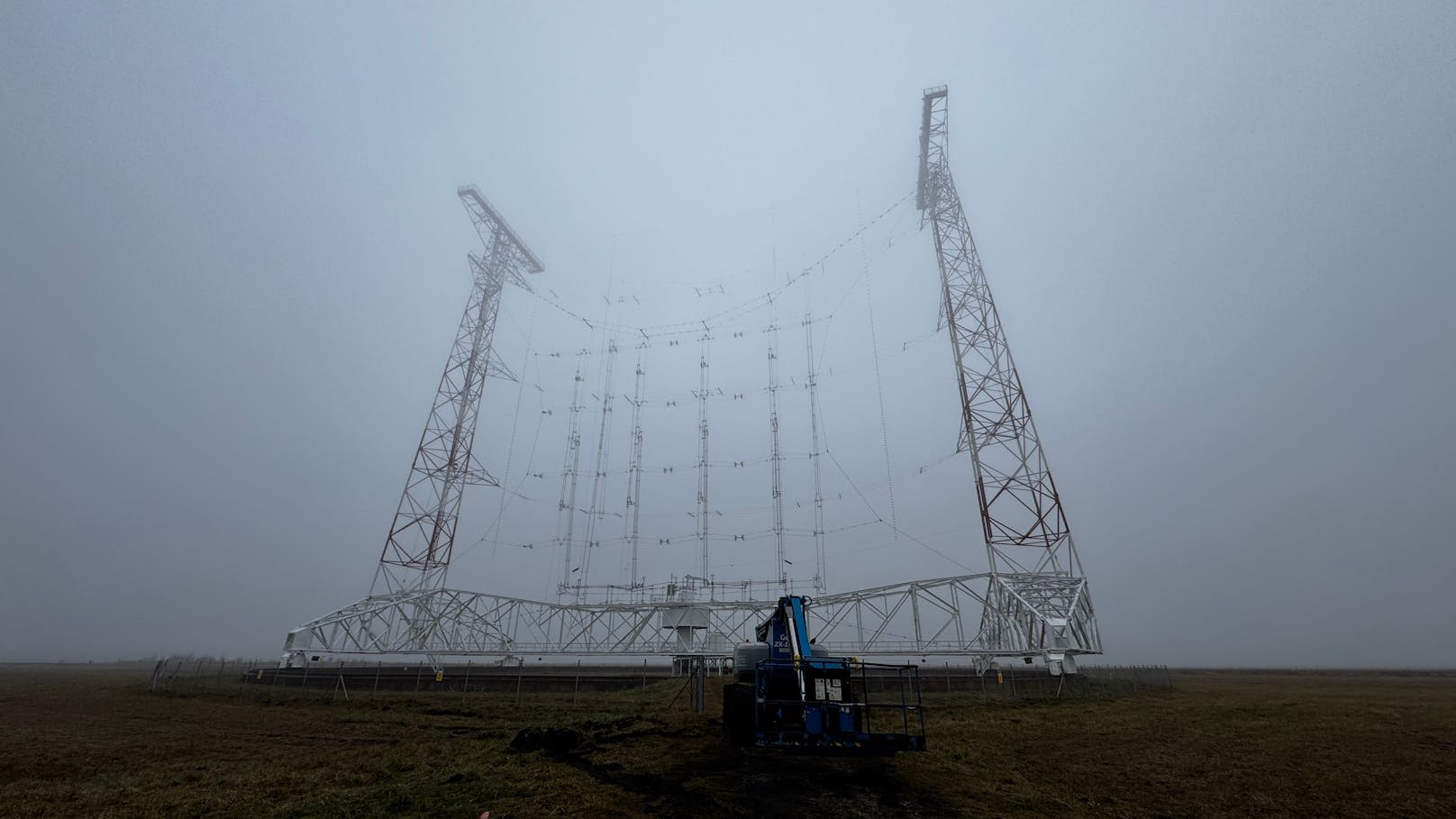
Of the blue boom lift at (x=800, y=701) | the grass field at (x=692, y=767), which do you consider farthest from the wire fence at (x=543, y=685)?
the blue boom lift at (x=800, y=701)

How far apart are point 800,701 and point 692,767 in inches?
116

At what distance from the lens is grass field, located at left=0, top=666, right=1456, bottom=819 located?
9695mm

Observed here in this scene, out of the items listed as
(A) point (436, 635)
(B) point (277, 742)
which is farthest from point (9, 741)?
(A) point (436, 635)

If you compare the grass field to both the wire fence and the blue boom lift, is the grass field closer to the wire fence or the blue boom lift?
the blue boom lift

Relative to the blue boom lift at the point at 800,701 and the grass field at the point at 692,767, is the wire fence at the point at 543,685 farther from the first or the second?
the blue boom lift at the point at 800,701

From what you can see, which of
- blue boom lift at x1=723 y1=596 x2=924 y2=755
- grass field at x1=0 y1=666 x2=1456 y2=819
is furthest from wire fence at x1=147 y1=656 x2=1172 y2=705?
blue boom lift at x1=723 y1=596 x2=924 y2=755

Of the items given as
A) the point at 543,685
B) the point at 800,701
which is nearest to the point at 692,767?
the point at 800,701

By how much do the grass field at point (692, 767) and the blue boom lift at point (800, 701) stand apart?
740mm

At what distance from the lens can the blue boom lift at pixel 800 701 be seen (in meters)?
10.8

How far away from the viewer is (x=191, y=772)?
37.8ft

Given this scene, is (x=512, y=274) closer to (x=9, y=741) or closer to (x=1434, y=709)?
(x=9, y=741)

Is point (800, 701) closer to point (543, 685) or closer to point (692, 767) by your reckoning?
point (692, 767)

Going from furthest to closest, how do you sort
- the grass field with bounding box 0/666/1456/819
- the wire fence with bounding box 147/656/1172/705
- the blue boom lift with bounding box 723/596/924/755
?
the wire fence with bounding box 147/656/1172/705, the blue boom lift with bounding box 723/596/924/755, the grass field with bounding box 0/666/1456/819

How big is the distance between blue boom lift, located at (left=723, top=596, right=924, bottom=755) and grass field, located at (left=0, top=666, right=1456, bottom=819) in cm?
74
